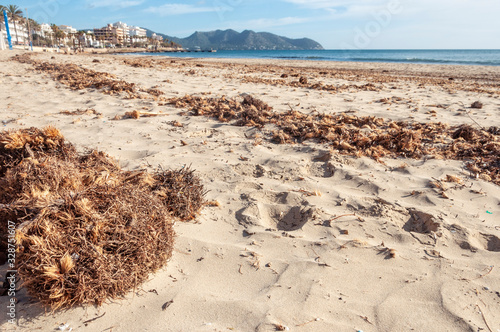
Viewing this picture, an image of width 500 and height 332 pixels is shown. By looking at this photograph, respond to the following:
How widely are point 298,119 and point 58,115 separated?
446 cm

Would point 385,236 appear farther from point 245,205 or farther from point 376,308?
point 245,205

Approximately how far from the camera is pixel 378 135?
4613 mm

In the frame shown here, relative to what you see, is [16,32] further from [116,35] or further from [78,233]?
[78,233]

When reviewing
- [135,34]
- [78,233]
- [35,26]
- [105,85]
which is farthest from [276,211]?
[135,34]

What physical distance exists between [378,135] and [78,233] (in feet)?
13.5

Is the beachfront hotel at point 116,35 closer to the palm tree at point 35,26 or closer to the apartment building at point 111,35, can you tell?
the apartment building at point 111,35

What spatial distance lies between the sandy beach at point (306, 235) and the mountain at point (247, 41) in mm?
169908

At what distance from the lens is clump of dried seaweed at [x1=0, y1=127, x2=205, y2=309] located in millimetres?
1700

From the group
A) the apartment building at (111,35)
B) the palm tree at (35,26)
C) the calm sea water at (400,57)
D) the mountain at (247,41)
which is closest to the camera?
the calm sea water at (400,57)

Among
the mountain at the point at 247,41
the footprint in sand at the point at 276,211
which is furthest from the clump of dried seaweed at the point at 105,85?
the mountain at the point at 247,41

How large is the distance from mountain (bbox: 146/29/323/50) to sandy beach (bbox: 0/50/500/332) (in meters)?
170

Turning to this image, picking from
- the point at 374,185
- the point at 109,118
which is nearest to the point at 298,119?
the point at 374,185

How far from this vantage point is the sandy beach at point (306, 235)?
187 cm

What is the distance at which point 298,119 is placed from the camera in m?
5.68
